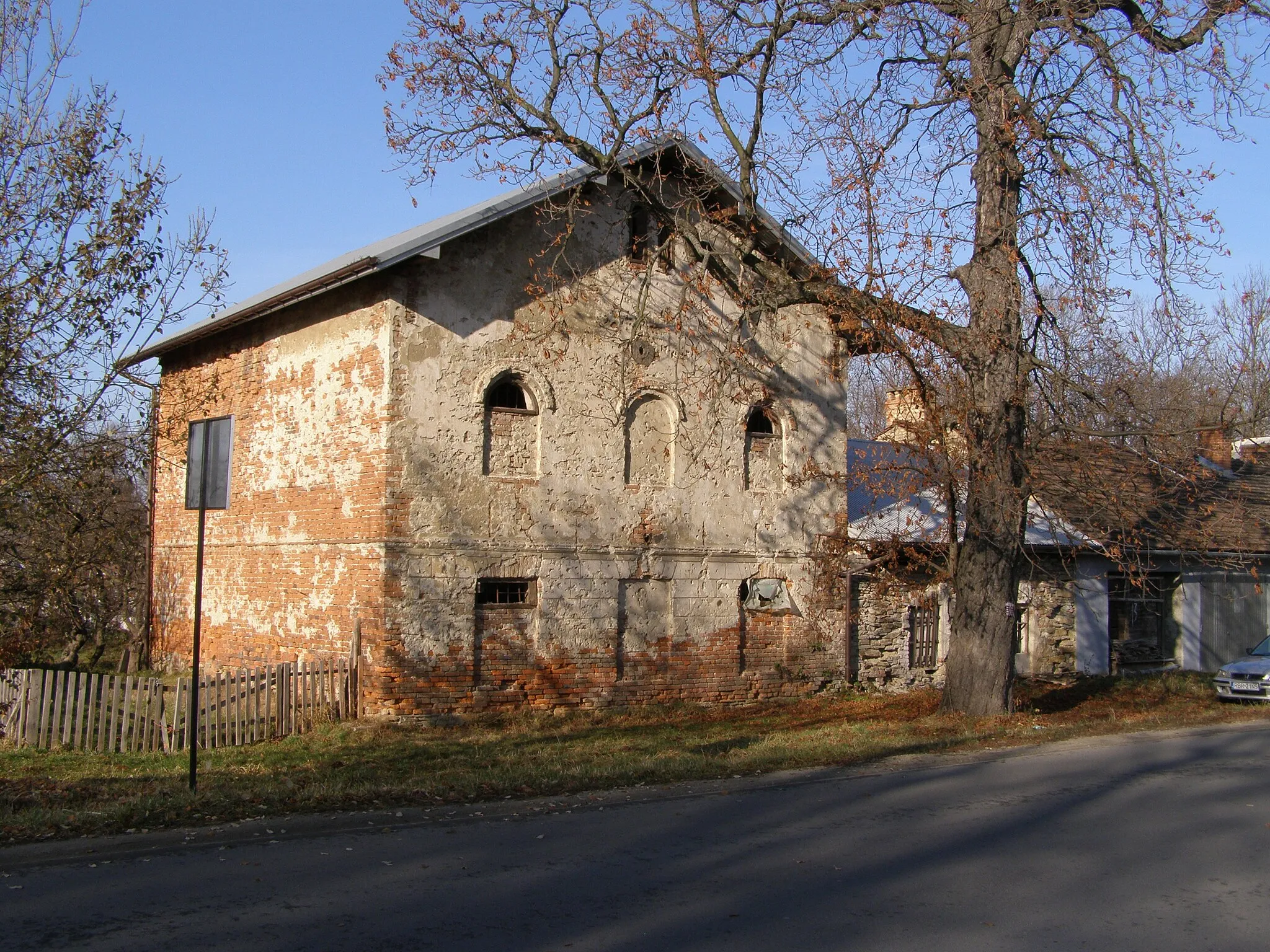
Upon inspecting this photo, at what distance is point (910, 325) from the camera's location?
46.8 feet

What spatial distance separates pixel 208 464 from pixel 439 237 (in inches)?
246

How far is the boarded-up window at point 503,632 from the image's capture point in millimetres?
16125

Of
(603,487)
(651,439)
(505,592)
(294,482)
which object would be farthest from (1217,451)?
(294,482)

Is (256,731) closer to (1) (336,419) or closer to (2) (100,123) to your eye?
(1) (336,419)

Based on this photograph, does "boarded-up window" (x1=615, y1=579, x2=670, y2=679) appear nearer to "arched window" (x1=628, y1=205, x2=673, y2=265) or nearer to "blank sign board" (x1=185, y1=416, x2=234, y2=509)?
"arched window" (x1=628, y1=205, x2=673, y2=265)

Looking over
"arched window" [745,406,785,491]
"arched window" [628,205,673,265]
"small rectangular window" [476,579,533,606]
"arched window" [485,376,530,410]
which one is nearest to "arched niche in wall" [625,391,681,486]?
"arched window" [745,406,785,491]

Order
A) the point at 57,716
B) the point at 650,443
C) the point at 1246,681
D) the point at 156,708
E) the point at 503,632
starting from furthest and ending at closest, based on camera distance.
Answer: the point at 1246,681, the point at 650,443, the point at 503,632, the point at 156,708, the point at 57,716

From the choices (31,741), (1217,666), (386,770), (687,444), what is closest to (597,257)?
(687,444)

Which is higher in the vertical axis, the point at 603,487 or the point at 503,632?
the point at 603,487

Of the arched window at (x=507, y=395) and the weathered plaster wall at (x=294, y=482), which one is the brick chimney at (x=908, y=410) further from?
the weathered plaster wall at (x=294, y=482)

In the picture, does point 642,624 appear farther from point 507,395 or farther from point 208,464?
point 208,464

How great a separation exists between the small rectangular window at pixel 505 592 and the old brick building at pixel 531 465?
30mm

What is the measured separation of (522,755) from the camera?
1338 cm

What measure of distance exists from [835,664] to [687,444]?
485cm
